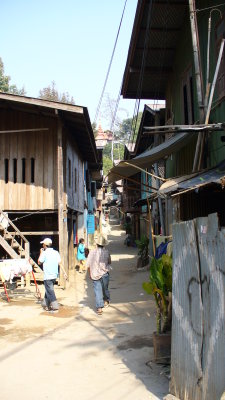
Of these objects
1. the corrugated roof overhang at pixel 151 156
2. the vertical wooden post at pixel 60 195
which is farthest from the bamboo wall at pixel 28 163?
the corrugated roof overhang at pixel 151 156

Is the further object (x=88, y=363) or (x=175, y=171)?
(x=175, y=171)

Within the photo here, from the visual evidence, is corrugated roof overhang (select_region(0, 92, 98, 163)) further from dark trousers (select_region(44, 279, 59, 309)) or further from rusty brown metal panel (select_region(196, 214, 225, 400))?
rusty brown metal panel (select_region(196, 214, 225, 400))

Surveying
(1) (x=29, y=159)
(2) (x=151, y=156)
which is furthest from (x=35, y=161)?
(2) (x=151, y=156)

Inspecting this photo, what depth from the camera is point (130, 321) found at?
28.3 feet

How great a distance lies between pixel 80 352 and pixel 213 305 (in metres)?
3.24

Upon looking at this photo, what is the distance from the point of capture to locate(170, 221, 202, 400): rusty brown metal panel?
415cm

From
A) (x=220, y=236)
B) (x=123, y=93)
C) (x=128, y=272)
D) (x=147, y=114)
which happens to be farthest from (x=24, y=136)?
(x=220, y=236)

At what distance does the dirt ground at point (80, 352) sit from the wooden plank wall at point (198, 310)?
2.22ft

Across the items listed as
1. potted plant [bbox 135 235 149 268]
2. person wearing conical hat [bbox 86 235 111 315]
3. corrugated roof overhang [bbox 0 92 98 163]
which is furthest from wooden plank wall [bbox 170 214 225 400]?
potted plant [bbox 135 235 149 268]

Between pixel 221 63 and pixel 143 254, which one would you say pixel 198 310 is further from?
pixel 143 254

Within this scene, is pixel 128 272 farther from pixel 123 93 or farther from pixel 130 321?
pixel 130 321

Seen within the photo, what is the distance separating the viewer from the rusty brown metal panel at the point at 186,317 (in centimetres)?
415

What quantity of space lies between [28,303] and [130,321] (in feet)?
11.2

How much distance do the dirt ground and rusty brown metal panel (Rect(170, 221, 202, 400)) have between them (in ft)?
1.84
